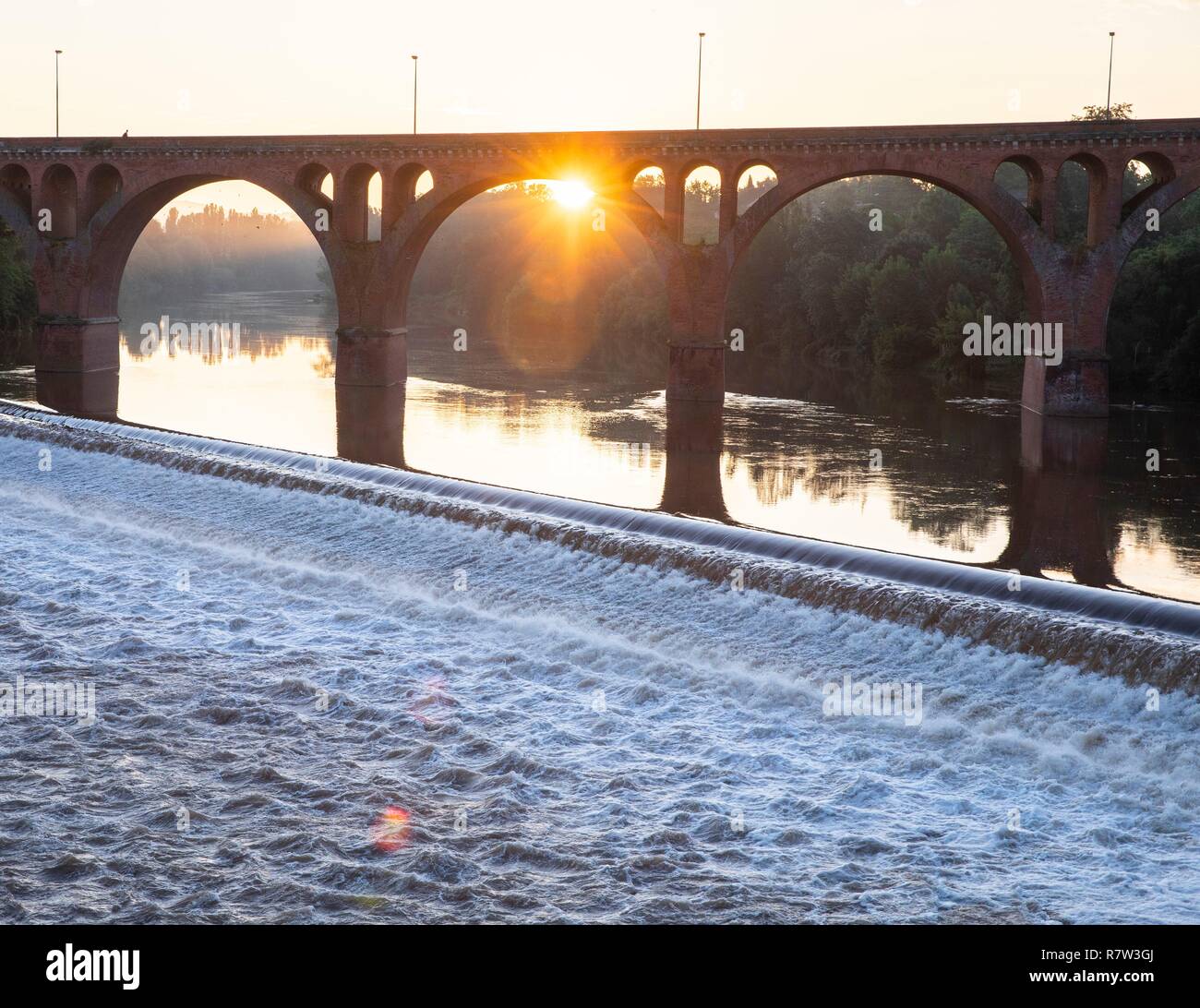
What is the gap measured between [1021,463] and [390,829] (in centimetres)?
1527

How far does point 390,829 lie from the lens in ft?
24.8

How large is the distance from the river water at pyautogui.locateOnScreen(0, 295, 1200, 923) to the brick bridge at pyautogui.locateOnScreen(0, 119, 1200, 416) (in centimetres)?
869

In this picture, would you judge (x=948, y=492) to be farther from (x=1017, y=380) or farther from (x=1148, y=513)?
(x=1017, y=380)

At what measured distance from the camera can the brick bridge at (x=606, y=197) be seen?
25.4m

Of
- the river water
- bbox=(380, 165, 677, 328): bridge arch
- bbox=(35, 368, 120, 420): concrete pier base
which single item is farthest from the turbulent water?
bbox=(380, 165, 677, 328): bridge arch

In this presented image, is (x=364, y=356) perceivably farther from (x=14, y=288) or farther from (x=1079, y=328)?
(x=14, y=288)

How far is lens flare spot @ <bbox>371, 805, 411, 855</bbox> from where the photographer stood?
7344 mm

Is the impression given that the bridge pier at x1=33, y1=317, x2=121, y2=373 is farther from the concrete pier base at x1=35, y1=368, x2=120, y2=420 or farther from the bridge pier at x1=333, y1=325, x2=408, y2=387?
the bridge pier at x1=333, y1=325, x2=408, y2=387

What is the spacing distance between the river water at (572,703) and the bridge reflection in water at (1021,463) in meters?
0.14
